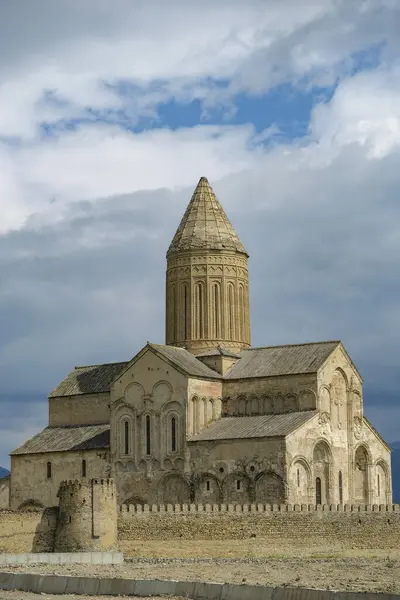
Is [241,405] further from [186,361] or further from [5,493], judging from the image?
[5,493]

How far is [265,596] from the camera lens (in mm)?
29391

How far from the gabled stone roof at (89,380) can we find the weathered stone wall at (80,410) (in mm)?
276

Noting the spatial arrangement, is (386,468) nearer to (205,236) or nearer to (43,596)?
(205,236)

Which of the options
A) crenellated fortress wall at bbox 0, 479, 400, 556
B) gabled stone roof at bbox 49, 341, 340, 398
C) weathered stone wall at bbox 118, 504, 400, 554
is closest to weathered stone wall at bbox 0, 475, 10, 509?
gabled stone roof at bbox 49, 341, 340, 398

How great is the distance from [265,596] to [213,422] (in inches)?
1239

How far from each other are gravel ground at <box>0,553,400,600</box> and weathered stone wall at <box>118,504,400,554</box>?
2208 millimetres

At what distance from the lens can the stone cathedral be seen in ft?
189

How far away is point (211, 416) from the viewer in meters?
61.1

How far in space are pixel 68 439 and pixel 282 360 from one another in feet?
37.0

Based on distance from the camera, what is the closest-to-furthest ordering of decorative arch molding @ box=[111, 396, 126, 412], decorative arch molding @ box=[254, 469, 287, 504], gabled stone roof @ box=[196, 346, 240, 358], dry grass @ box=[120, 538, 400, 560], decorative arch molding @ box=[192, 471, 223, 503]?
dry grass @ box=[120, 538, 400, 560], decorative arch molding @ box=[254, 469, 287, 504], decorative arch molding @ box=[192, 471, 223, 503], decorative arch molding @ box=[111, 396, 126, 412], gabled stone roof @ box=[196, 346, 240, 358]

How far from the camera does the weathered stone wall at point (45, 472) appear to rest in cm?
6194

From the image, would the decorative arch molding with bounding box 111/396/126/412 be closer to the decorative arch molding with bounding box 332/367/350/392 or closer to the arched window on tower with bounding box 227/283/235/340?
the arched window on tower with bounding box 227/283/235/340

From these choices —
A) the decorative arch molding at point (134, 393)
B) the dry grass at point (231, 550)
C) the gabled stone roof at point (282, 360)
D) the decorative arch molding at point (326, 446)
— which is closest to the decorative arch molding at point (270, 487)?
the decorative arch molding at point (326, 446)

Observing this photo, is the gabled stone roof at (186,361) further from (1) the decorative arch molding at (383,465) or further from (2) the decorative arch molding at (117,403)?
(1) the decorative arch molding at (383,465)
